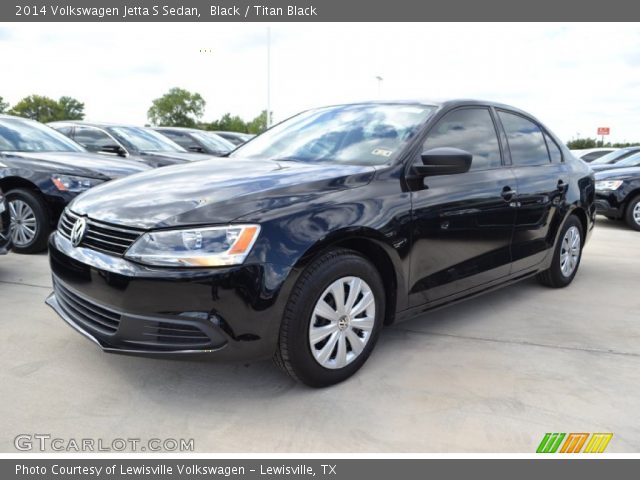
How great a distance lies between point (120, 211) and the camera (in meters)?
2.61

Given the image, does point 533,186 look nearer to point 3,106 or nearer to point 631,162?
point 631,162

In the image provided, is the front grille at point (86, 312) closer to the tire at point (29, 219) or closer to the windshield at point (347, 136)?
the windshield at point (347, 136)

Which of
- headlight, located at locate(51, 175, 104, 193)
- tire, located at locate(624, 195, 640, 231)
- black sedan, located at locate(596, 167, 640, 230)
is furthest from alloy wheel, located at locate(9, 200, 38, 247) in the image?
tire, located at locate(624, 195, 640, 231)

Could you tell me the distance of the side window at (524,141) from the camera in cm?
398

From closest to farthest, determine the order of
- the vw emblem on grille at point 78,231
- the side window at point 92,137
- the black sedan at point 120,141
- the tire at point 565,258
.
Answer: the vw emblem on grille at point 78,231, the tire at point 565,258, the black sedan at point 120,141, the side window at point 92,137

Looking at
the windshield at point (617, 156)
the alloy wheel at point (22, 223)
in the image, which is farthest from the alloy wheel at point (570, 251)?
the windshield at point (617, 156)

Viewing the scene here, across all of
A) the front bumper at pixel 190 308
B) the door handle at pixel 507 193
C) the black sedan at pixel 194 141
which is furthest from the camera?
the black sedan at pixel 194 141

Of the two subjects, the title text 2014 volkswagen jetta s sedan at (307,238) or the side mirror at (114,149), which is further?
the side mirror at (114,149)

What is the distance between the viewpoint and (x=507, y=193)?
12.1 feet

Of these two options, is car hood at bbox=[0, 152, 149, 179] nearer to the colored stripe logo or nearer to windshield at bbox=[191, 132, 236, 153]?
the colored stripe logo

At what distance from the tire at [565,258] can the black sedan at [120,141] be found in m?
5.36

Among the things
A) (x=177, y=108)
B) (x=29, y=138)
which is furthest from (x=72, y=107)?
(x=29, y=138)

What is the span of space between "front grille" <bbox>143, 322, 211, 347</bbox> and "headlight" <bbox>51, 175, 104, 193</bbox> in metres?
3.38

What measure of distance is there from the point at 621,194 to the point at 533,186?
19.5ft
